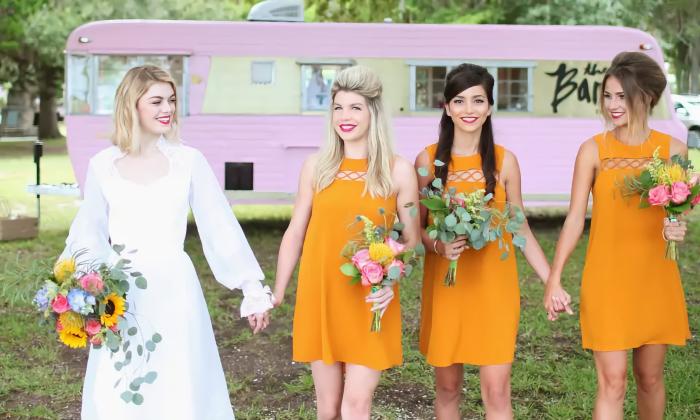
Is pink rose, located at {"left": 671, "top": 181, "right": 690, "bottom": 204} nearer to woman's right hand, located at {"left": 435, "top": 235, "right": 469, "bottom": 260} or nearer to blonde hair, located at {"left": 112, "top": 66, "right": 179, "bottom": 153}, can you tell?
woman's right hand, located at {"left": 435, "top": 235, "right": 469, "bottom": 260}

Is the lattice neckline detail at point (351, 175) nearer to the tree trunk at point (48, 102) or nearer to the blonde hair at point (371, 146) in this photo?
the blonde hair at point (371, 146)

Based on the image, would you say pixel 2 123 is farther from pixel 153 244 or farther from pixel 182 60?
pixel 153 244

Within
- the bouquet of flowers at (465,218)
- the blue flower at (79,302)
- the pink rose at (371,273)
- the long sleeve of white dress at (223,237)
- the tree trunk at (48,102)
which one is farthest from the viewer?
the tree trunk at (48,102)

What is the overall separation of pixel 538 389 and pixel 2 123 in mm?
28541

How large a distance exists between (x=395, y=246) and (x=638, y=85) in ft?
4.24

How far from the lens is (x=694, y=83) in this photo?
1356 centimetres

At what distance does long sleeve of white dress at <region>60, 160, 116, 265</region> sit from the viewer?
3469mm

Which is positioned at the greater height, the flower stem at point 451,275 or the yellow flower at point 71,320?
the flower stem at point 451,275

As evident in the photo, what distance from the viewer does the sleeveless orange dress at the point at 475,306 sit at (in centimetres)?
365

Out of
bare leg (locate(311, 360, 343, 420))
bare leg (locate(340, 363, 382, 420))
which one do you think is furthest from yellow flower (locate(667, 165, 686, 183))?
bare leg (locate(311, 360, 343, 420))

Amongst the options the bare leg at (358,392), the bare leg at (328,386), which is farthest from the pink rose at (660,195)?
the bare leg at (328,386)

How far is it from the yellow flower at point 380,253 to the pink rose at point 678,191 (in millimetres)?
1181

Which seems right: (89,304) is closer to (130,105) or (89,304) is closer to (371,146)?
(130,105)

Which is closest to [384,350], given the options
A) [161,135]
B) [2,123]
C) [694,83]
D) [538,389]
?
[161,135]
